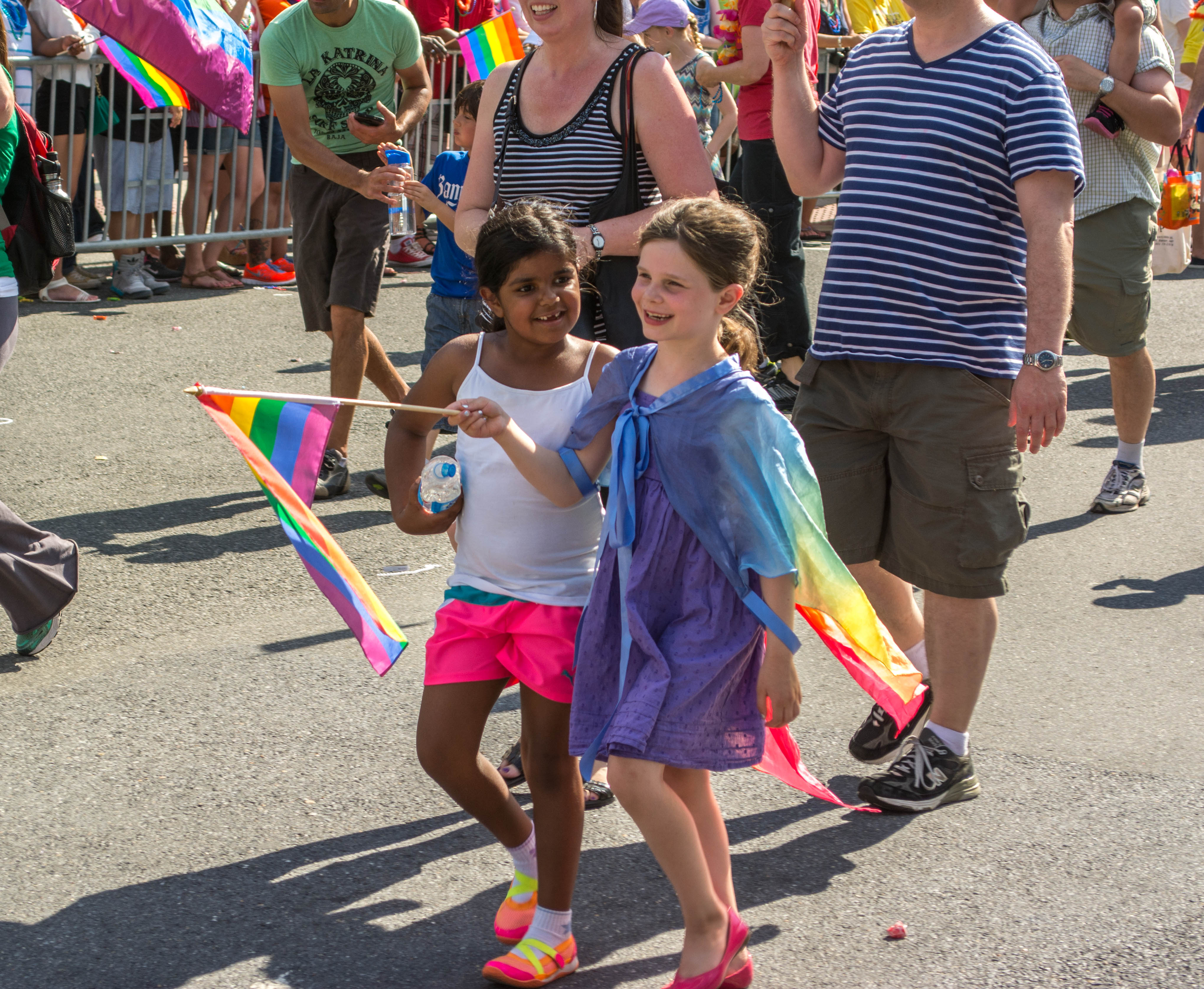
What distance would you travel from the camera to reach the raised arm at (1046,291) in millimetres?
3438

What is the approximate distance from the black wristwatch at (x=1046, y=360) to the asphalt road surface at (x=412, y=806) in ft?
3.81

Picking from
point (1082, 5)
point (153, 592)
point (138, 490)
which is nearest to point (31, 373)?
point (138, 490)

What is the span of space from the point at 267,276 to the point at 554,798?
7955mm

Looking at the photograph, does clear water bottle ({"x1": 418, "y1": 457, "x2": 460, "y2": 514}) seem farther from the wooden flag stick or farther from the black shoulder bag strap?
the black shoulder bag strap

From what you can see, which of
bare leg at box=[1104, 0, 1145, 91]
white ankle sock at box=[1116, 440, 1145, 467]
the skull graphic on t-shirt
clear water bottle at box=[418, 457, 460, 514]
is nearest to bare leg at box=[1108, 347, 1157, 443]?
white ankle sock at box=[1116, 440, 1145, 467]

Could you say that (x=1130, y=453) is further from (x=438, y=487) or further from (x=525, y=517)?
(x=438, y=487)

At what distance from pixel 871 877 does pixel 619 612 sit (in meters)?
1.04

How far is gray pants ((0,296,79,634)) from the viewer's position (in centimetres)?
439

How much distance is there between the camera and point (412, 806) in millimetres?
3770

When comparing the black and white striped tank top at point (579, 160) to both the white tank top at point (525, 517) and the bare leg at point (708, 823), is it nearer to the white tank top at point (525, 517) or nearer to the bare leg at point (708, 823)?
the white tank top at point (525, 517)

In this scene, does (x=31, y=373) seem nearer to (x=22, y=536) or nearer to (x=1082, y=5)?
(x=22, y=536)

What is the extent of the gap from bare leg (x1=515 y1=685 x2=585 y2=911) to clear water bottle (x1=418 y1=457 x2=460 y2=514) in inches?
16.6

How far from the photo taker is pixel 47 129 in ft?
30.5

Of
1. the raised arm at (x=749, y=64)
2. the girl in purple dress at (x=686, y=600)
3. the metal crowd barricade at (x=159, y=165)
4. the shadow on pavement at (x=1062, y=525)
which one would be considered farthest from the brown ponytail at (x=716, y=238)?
the metal crowd barricade at (x=159, y=165)
